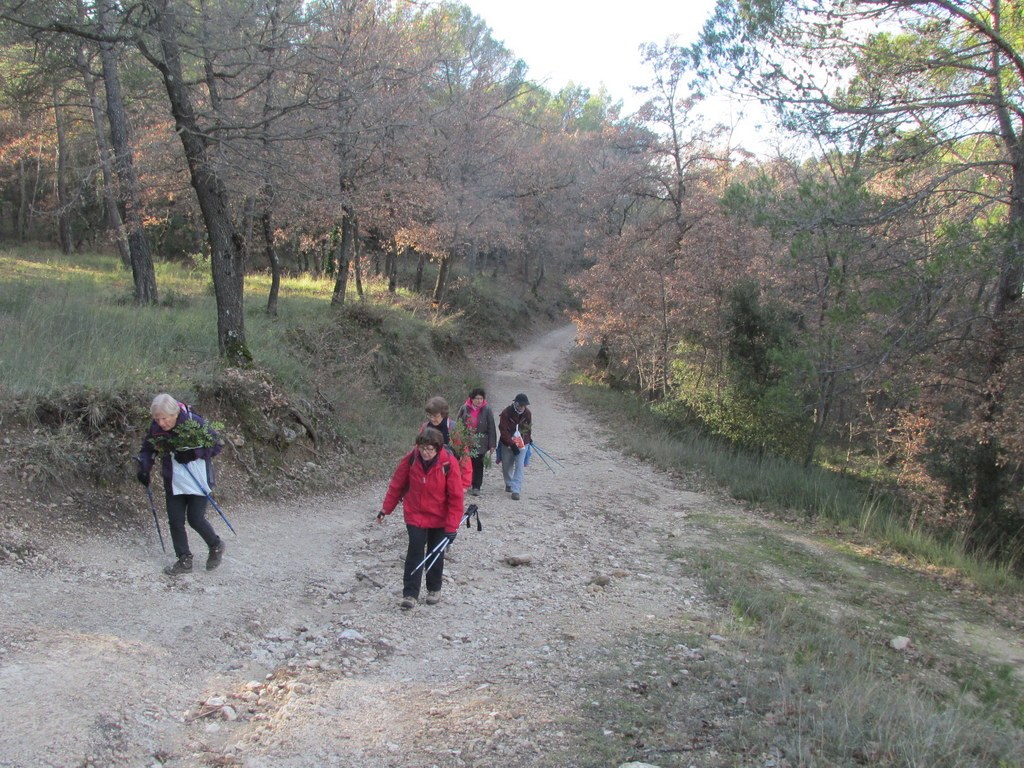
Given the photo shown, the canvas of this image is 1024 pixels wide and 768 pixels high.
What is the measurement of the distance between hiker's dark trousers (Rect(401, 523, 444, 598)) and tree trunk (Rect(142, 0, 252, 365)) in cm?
554

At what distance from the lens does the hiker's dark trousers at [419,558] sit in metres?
5.72

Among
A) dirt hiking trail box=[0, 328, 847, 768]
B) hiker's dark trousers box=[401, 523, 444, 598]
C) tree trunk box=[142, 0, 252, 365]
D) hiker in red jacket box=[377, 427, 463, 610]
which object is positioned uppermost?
tree trunk box=[142, 0, 252, 365]

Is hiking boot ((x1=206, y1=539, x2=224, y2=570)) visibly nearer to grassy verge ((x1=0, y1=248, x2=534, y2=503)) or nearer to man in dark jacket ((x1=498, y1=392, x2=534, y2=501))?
grassy verge ((x1=0, y1=248, x2=534, y2=503))

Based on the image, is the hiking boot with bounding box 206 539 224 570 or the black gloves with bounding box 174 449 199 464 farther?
the hiking boot with bounding box 206 539 224 570

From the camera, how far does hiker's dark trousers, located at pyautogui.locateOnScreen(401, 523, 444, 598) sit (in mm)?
5723

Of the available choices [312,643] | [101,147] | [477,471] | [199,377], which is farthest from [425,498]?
[101,147]

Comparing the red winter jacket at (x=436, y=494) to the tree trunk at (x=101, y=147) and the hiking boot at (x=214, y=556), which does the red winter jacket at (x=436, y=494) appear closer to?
the hiking boot at (x=214, y=556)

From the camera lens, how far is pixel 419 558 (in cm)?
575

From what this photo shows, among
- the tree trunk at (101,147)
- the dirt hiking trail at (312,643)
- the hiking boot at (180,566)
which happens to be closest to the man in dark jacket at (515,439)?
the dirt hiking trail at (312,643)

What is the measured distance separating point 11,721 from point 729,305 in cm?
1694

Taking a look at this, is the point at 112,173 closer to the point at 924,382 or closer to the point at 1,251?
the point at 1,251

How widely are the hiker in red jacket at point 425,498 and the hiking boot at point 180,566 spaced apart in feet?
5.66

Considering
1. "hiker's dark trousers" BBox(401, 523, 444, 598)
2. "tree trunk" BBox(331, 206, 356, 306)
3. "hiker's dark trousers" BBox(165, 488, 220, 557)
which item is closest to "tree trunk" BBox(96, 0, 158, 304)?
"tree trunk" BBox(331, 206, 356, 306)

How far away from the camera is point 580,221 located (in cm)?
4100
